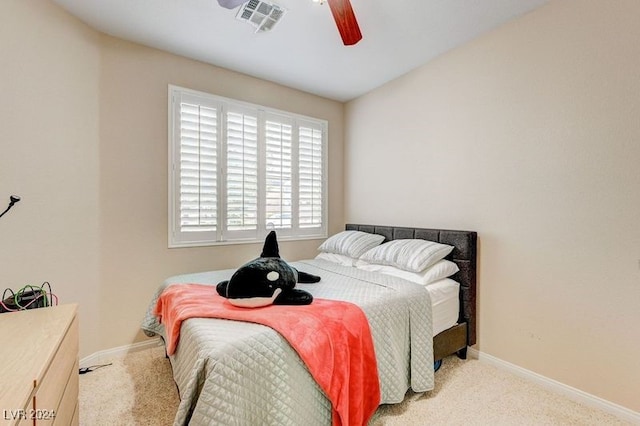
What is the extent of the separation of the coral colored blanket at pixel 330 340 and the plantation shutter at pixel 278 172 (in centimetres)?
167

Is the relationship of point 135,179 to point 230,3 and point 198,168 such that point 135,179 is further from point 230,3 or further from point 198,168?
point 230,3

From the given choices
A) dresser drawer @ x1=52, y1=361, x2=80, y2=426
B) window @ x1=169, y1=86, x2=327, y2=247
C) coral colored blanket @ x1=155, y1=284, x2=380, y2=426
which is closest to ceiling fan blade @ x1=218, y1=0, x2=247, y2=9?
window @ x1=169, y1=86, x2=327, y2=247

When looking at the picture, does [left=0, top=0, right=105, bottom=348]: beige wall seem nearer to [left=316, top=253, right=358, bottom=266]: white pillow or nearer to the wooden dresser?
the wooden dresser

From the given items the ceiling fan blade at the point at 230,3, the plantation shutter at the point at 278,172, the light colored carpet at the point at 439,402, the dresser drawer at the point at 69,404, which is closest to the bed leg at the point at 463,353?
the light colored carpet at the point at 439,402

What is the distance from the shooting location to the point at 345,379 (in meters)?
1.46

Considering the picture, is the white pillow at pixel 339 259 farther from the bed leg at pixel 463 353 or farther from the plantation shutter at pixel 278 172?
the bed leg at pixel 463 353

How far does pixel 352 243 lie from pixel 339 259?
218mm

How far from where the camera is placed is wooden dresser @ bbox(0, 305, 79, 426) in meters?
0.86

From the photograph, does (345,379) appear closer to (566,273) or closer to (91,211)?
(566,273)

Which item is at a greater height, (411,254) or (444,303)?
(411,254)

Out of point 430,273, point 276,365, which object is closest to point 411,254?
point 430,273

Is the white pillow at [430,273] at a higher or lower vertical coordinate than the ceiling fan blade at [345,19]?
lower

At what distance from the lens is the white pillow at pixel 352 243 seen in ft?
9.89

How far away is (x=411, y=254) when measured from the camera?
2445mm
